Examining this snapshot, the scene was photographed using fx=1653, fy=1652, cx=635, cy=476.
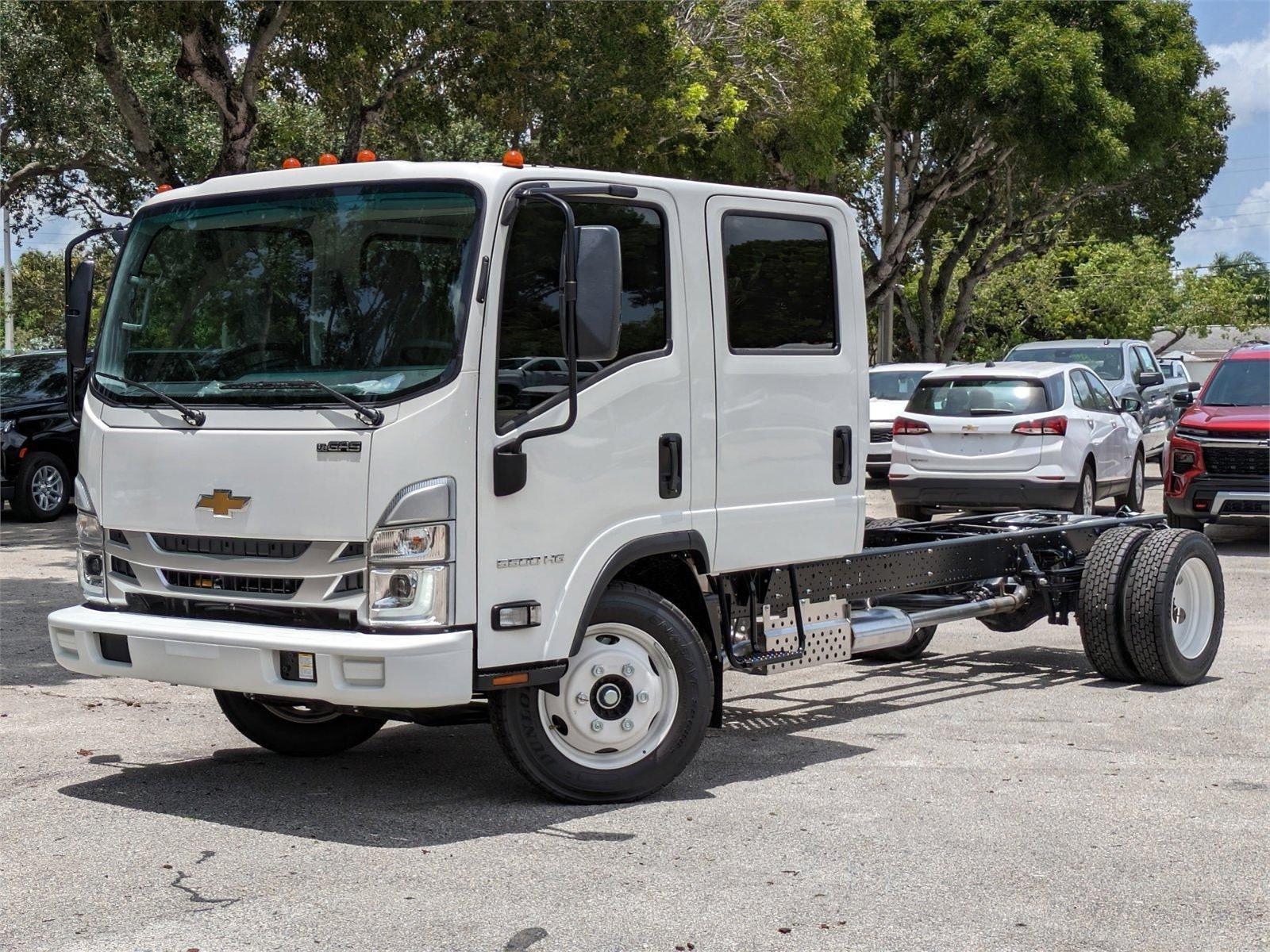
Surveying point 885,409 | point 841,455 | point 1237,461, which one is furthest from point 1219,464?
point 841,455

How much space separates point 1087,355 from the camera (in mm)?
22812

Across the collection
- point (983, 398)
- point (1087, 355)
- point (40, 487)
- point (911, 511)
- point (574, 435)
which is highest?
point (1087, 355)

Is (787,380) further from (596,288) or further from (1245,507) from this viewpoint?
(1245,507)

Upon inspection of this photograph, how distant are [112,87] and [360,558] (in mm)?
13116

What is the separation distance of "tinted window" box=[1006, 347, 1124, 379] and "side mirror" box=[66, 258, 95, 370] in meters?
17.6

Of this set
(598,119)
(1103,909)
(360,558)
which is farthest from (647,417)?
(598,119)

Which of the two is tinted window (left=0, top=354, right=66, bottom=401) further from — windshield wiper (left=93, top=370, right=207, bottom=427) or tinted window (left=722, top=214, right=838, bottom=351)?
tinted window (left=722, top=214, right=838, bottom=351)

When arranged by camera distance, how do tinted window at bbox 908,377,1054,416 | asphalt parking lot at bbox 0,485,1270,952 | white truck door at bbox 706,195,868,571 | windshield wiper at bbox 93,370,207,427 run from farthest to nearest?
tinted window at bbox 908,377,1054,416 → white truck door at bbox 706,195,868,571 → windshield wiper at bbox 93,370,207,427 → asphalt parking lot at bbox 0,485,1270,952

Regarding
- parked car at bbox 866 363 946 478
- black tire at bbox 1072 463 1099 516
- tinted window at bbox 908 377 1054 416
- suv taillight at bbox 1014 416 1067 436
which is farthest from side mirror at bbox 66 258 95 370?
parked car at bbox 866 363 946 478

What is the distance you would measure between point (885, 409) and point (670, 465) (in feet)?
50.6

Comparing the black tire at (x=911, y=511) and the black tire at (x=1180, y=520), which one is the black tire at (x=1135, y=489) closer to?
the black tire at (x=1180, y=520)

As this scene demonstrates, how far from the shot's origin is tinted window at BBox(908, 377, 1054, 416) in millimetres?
15688

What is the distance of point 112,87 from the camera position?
56.9 ft

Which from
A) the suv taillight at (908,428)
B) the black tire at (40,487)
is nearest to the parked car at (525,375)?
the suv taillight at (908,428)
